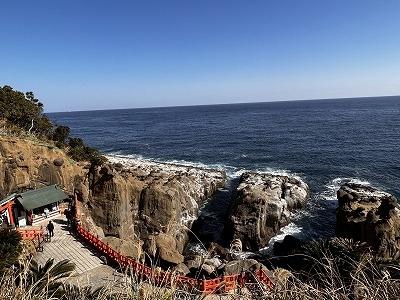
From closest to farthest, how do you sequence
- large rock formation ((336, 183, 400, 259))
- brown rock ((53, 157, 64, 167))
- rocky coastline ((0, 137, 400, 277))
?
large rock formation ((336, 183, 400, 259))
rocky coastline ((0, 137, 400, 277))
brown rock ((53, 157, 64, 167))

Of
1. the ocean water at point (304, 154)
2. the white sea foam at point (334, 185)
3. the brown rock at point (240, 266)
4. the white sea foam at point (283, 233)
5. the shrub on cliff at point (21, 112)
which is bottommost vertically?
the white sea foam at point (283, 233)

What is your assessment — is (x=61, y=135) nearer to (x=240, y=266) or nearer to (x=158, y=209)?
(x=158, y=209)

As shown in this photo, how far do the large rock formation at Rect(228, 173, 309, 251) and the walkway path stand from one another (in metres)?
16.9

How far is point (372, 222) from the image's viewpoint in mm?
31562

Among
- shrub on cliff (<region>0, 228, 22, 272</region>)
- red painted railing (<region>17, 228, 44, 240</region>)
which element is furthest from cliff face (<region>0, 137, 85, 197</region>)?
shrub on cliff (<region>0, 228, 22, 272</region>)

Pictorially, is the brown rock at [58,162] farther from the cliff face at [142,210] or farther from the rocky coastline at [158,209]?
the cliff face at [142,210]

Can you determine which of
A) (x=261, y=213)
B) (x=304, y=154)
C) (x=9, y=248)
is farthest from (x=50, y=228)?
(x=304, y=154)

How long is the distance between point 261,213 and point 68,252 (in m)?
20.7

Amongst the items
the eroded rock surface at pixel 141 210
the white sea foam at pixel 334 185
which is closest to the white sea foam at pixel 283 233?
the eroded rock surface at pixel 141 210

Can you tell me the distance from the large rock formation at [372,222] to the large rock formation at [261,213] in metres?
6.07

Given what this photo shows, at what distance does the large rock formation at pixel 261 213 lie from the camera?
36062 millimetres

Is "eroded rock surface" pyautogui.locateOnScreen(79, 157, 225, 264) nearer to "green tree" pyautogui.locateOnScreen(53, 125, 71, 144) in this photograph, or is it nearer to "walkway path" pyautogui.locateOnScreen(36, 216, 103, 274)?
"walkway path" pyautogui.locateOnScreen(36, 216, 103, 274)

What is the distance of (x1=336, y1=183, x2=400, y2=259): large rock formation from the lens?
97.7ft

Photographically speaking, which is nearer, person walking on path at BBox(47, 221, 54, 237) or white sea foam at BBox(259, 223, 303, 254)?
person walking on path at BBox(47, 221, 54, 237)
